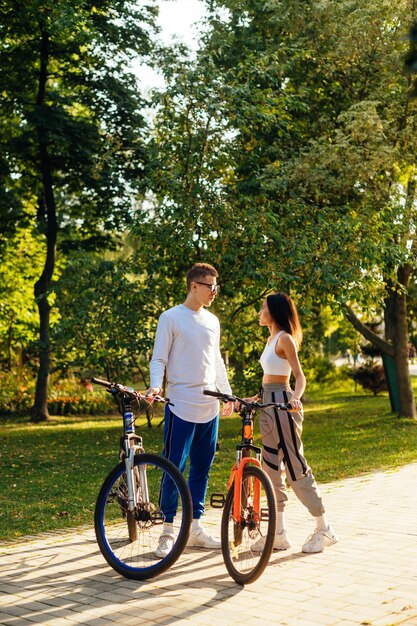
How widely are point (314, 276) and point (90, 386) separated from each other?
15.7m

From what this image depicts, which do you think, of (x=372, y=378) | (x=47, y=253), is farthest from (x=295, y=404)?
(x=372, y=378)

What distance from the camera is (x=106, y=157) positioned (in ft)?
52.5

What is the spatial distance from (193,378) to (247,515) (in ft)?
3.69

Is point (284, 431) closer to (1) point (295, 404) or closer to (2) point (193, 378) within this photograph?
(1) point (295, 404)

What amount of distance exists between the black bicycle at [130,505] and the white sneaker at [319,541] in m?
1.11

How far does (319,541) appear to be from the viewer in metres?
7.06

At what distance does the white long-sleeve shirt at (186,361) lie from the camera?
23.2 feet

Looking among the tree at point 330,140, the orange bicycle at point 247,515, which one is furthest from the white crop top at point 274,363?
the tree at point 330,140

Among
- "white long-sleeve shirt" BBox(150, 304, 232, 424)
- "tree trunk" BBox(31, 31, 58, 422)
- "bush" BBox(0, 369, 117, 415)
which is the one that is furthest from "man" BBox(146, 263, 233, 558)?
"bush" BBox(0, 369, 117, 415)

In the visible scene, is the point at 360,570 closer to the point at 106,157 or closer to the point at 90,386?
the point at 106,157

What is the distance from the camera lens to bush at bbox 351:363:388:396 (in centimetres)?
3212

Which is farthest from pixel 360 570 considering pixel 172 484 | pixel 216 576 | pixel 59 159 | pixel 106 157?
pixel 59 159

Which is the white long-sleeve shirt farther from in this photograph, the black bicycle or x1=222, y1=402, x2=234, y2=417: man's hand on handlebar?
the black bicycle

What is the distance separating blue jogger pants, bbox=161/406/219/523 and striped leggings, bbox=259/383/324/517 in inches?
17.4
